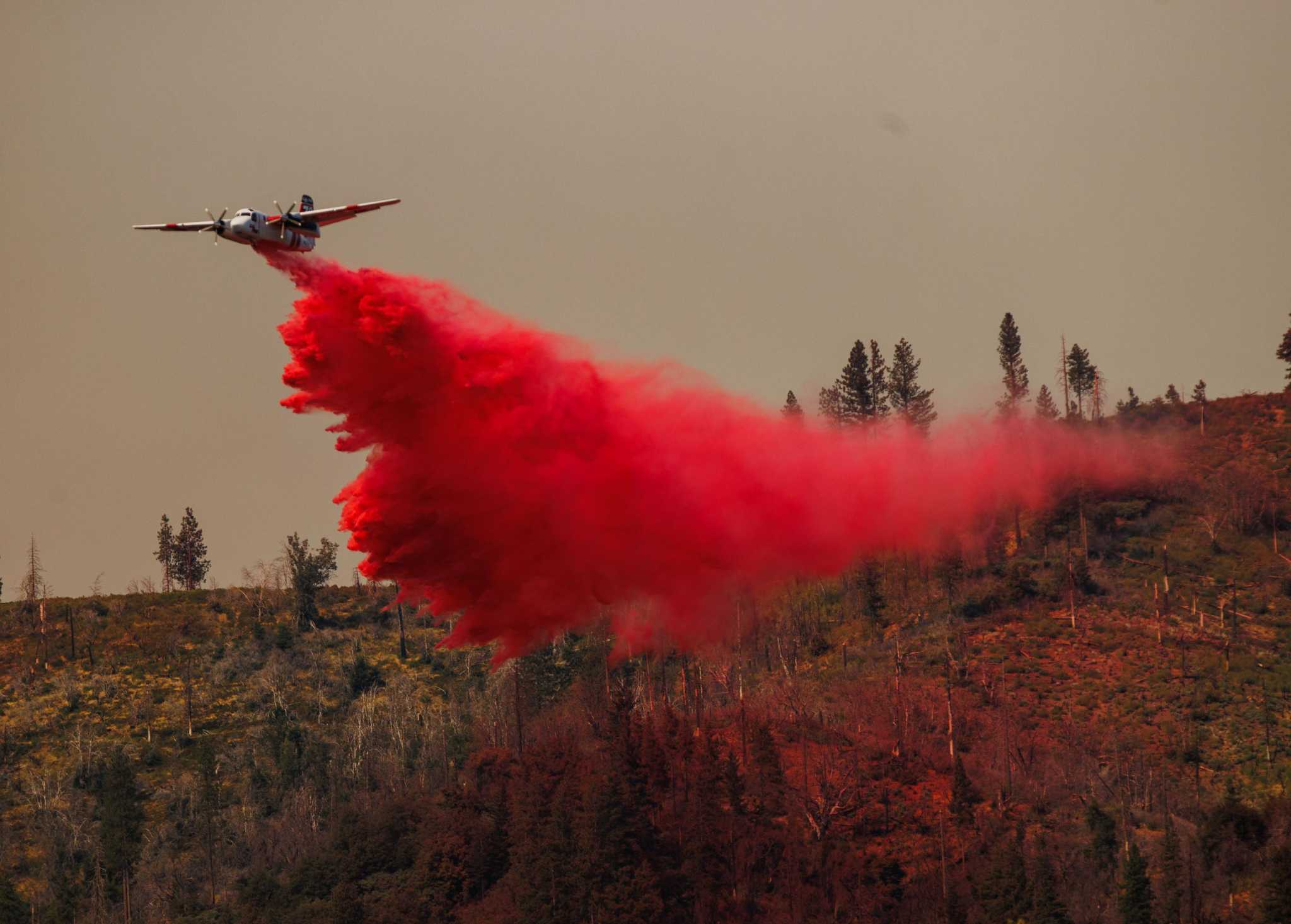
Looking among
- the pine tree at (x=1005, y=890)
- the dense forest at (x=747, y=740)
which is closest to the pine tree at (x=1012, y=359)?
the dense forest at (x=747, y=740)

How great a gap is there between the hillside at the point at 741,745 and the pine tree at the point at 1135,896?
476 mm

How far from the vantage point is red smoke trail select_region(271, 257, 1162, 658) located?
59.7 metres

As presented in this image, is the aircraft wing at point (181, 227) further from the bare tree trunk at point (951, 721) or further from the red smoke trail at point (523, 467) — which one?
the bare tree trunk at point (951, 721)

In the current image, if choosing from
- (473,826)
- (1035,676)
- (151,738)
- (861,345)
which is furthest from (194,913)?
(861,345)

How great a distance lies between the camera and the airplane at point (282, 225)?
55969mm

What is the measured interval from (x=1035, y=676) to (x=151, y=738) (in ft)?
225

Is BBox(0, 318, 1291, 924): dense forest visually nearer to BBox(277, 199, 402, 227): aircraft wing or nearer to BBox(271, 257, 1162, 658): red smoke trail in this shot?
BBox(271, 257, 1162, 658): red smoke trail

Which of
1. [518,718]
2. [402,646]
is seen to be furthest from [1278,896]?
[402,646]

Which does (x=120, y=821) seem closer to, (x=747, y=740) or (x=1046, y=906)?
(x=747, y=740)

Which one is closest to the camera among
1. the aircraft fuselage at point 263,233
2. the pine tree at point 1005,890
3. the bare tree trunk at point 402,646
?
the aircraft fuselage at point 263,233

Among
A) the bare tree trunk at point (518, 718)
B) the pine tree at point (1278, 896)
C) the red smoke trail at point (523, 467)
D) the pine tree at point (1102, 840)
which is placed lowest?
the pine tree at point (1278, 896)

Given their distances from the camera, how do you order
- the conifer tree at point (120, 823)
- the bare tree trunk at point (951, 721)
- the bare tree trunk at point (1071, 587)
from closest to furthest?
the bare tree trunk at point (951, 721) < the conifer tree at point (120, 823) < the bare tree trunk at point (1071, 587)

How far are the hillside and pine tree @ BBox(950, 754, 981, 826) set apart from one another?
21 centimetres

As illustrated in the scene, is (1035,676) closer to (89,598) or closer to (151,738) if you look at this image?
(151,738)
